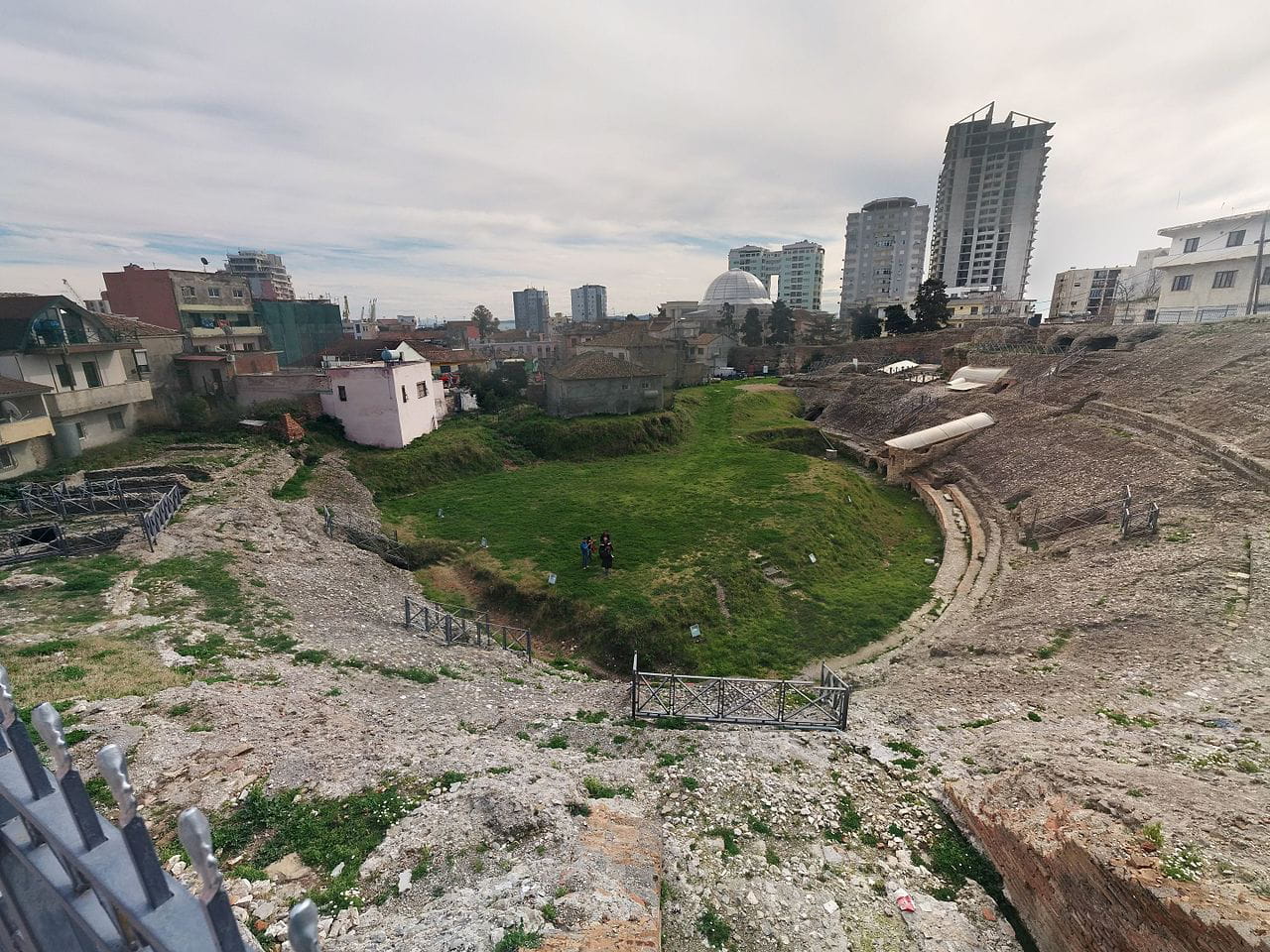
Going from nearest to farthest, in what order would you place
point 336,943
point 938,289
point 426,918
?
point 336,943
point 426,918
point 938,289

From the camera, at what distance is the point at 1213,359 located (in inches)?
1124

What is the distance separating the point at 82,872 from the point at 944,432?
37548 millimetres

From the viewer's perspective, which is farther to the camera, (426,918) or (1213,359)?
(1213,359)

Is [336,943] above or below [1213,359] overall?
below

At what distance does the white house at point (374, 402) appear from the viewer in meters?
29.9

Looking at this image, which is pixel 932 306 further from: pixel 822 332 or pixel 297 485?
pixel 297 485

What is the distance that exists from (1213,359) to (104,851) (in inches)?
1637

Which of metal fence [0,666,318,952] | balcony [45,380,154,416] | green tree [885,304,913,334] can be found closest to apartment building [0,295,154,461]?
balcony [45,380,154,416]

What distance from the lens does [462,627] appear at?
1609 centimetres

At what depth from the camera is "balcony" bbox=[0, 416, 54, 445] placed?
19141 millimetres

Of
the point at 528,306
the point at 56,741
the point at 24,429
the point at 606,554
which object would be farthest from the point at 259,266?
the point at 56,741

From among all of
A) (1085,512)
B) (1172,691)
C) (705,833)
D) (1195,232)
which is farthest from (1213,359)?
(705,833)

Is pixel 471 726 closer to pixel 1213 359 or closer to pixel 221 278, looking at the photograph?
pixel 1213 359

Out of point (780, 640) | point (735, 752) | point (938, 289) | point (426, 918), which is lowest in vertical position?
point (780, 640)
